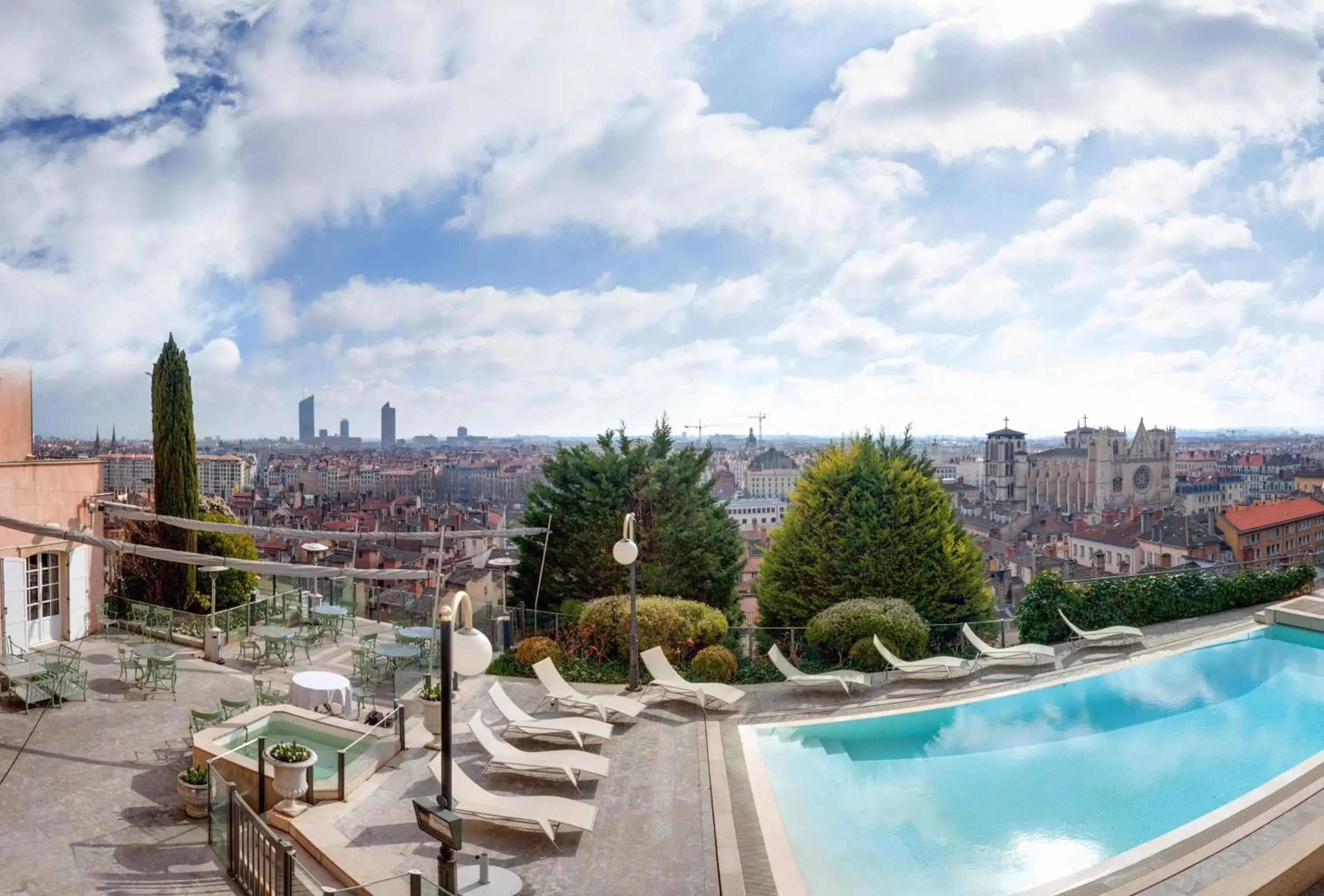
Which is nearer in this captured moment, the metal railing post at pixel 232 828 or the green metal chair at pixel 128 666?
the metal railing post at pixel 232 828

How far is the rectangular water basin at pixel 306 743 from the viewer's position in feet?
27.0

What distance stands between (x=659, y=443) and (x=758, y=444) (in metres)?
123

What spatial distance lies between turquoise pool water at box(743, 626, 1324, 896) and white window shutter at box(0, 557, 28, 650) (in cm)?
1300

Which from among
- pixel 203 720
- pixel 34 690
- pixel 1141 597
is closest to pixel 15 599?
pixel 34 690

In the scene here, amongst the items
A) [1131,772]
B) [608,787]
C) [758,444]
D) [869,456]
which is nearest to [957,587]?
[869,456]

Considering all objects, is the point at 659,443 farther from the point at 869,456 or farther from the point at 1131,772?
the point at 1131,772

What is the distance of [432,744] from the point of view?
31.9 feet

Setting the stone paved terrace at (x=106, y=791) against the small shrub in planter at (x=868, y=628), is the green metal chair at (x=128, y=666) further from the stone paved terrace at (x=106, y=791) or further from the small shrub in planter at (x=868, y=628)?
→ the small shrub in planter at (x=868, y=628)

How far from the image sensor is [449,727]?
593 centimetres

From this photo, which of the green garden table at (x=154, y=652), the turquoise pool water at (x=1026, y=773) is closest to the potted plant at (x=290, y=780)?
the turquoise pool water at (x=1026, y=773)

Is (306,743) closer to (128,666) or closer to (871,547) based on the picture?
(128,666)

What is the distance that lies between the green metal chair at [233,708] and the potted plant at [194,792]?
5.05ft

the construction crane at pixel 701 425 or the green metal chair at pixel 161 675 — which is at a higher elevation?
the construction crane at pixel 701 425

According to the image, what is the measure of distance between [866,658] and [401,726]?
737 cm
